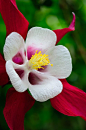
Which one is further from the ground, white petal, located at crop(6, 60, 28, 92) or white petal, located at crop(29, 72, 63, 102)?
white petal, located at crop(6, 60, 28, 92)

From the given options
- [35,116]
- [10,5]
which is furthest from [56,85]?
[35,116]

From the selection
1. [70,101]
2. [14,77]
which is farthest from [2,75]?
[70,101]

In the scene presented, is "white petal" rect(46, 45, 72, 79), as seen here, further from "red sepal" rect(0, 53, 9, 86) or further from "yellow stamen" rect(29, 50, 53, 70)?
"red sepal" rect(0, 53, 9, 86)

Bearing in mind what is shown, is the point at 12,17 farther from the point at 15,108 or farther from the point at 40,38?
the point at 15,108

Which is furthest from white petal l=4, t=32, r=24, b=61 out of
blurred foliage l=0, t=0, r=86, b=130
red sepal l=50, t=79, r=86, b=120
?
blurred foliage l=0, t=0, r=86, b=130

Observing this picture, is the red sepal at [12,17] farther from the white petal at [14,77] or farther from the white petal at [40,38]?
the white petal at [14,77]

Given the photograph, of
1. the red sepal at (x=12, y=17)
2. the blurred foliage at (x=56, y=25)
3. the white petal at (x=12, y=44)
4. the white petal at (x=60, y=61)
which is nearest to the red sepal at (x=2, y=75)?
the white petal at (x=12, y=44)
